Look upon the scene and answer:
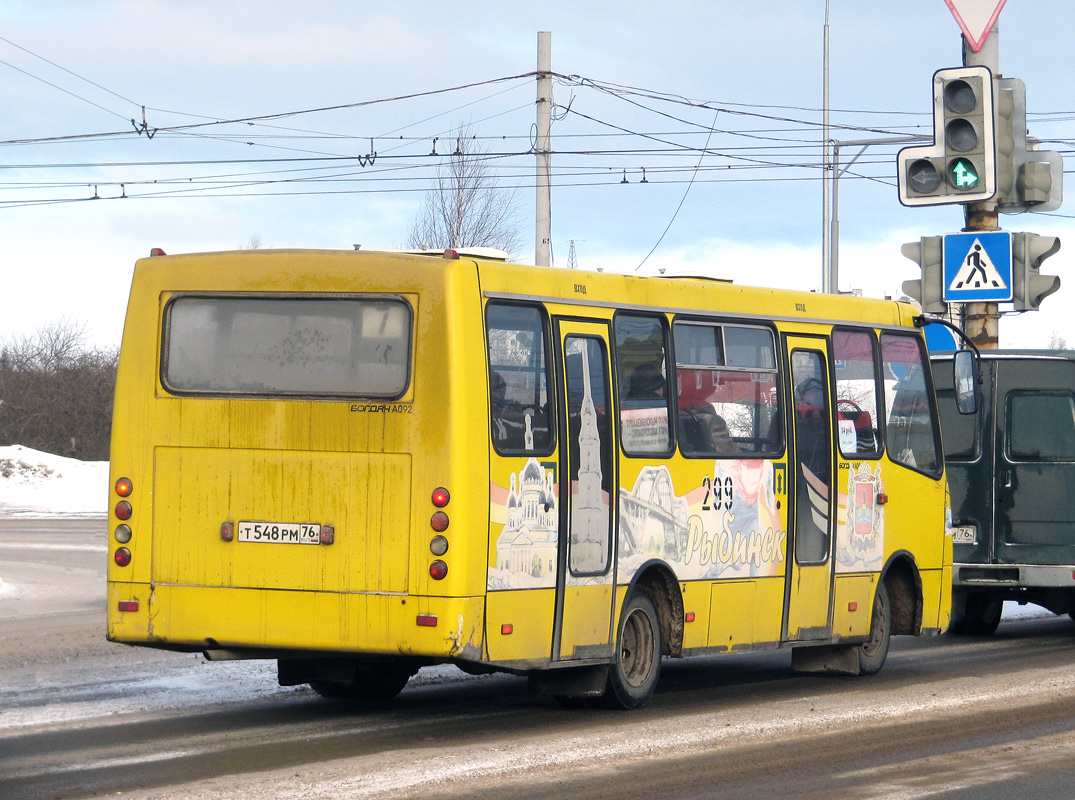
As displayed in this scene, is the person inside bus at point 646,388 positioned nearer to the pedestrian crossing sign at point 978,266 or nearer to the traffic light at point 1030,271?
the pedestrian crossing sign at point 978,266

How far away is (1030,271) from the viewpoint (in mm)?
14812

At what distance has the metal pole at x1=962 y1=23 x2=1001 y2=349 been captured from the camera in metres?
14.9

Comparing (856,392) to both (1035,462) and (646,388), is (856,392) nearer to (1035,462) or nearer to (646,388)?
(646,388)

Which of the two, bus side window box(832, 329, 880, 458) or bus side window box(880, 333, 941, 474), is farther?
bus side window box(880, 333, 941, 474)

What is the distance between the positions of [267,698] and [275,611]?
6.46 ft

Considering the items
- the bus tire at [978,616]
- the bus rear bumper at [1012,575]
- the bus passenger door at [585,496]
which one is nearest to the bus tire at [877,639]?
the bus rear bumper at [1012,575]

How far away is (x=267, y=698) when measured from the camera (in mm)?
11258

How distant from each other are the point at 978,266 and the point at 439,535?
294 inches

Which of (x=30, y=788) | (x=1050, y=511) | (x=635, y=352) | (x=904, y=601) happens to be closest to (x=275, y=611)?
(x=30, y=788)

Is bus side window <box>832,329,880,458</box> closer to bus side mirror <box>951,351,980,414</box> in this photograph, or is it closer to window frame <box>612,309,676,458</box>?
bus side mirror <box>951,351,980,414</box>

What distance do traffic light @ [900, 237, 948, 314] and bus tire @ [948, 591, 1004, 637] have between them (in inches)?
129

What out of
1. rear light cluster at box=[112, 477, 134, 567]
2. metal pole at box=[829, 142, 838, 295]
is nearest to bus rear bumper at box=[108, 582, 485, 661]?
rear light cluster at box=[112, 477, 134, 567]

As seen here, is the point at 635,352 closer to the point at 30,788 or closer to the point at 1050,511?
the point at 30,788

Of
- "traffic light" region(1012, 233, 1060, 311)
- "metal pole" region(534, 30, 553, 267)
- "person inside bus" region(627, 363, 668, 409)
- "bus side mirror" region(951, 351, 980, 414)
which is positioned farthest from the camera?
"metal pole" region(534, 30, 553, 267)
